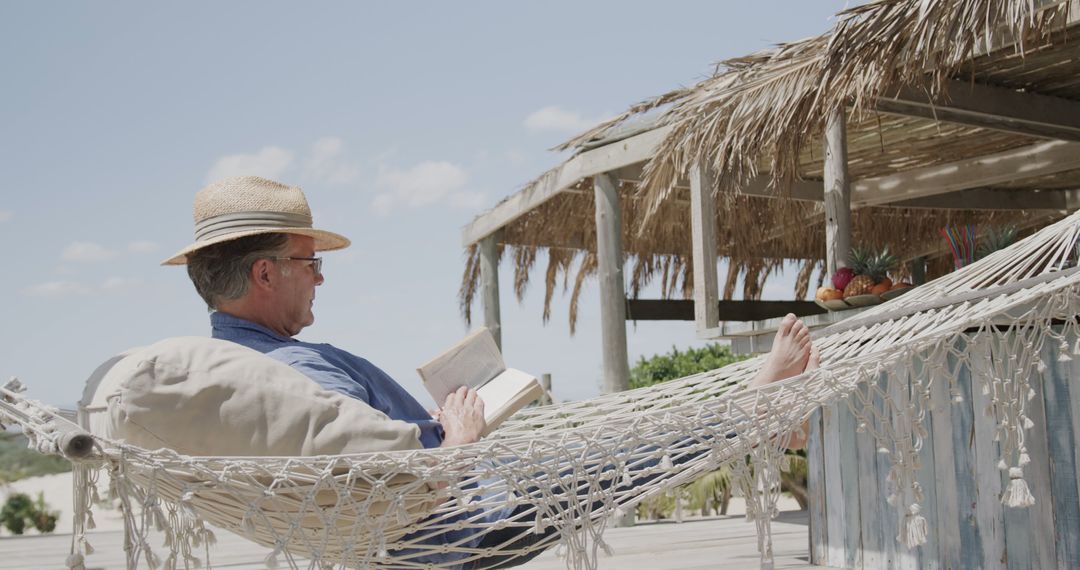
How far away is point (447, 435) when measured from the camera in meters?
1.65

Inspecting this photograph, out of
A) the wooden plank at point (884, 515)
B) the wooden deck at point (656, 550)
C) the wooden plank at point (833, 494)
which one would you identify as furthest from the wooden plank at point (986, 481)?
the wooden deck at point (656, 550)

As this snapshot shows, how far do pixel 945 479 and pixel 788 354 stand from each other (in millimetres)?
1039

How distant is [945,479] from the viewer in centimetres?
267

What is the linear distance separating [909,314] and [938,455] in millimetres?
717

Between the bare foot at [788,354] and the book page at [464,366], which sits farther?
the bare foot at [788,354]

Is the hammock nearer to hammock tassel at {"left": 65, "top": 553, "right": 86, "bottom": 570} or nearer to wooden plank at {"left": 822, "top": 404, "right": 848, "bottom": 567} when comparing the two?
hammock tassel at {"left": 65, "top": 553, "right": 86, "bottom": 570}

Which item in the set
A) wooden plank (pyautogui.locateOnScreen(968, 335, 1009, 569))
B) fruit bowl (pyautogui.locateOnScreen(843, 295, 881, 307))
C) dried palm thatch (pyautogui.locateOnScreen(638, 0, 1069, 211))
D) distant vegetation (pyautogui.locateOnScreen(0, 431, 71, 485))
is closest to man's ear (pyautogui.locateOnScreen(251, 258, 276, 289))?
wooden plank (pyautogui.locateOnScreen(968, 335, 1009, 569))

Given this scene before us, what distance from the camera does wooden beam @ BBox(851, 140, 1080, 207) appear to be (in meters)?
4.67

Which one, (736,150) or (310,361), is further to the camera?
(736,150)

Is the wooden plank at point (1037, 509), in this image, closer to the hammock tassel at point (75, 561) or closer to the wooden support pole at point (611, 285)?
the hammock tassel at point (75, 561)

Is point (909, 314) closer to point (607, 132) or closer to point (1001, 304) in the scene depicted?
point (1001, 304)

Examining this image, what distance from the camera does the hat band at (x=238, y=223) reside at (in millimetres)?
1717

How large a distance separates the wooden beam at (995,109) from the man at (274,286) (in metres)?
2.42

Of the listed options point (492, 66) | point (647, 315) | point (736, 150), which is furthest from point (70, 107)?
point (736, 150)
